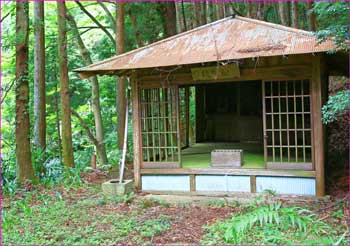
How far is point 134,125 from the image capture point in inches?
300

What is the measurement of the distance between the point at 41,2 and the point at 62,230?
243 inches

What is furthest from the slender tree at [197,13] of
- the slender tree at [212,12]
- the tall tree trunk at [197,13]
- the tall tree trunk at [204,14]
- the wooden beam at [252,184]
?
the wooden beam at [252,184]

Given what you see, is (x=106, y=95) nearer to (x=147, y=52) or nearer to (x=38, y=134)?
(x=38, y=134)

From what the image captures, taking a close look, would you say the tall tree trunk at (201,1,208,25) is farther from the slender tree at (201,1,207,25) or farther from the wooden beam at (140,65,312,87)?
the wooden beam at (140,65,312,87)

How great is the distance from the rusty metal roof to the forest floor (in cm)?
236

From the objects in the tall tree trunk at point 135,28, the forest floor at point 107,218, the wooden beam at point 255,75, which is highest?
the tall tree trunk at point 135,28

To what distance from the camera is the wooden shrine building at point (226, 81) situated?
21.2 feet

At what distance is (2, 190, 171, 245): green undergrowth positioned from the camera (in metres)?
5.00

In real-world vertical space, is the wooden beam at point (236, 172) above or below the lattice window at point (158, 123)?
below

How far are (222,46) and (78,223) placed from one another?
3.74 metres

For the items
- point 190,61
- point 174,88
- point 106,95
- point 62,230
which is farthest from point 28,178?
point 106,95

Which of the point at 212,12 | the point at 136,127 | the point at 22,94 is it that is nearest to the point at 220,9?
the point at 212,12

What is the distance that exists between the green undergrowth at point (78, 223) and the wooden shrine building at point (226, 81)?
4.05 ft

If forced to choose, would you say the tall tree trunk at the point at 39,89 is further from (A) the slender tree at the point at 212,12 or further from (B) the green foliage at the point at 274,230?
(B) the green foliage at the point at 274,230
